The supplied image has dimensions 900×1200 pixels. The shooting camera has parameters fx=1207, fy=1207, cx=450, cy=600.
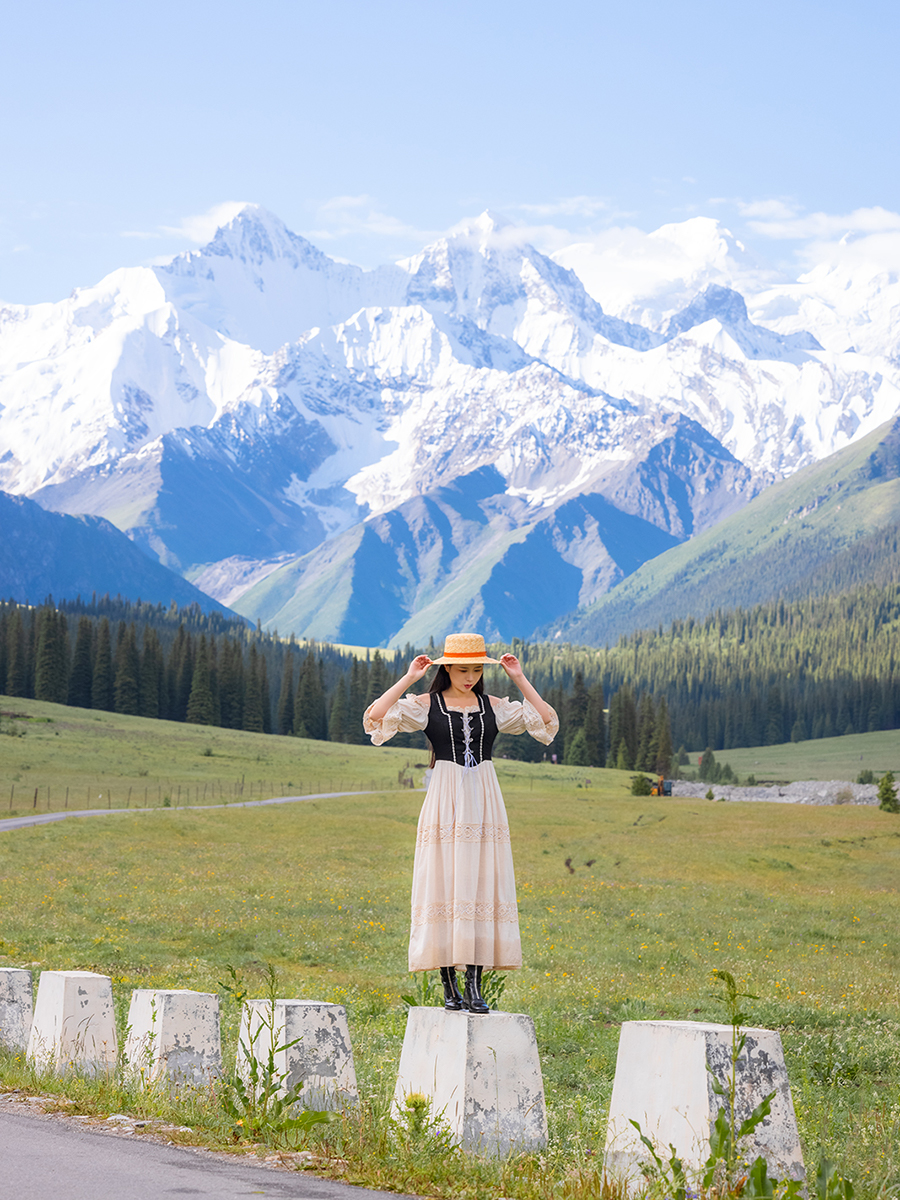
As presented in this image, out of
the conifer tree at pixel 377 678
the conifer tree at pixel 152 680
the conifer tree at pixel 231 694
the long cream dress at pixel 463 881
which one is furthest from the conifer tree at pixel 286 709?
the long cream dress at pixel 463 881

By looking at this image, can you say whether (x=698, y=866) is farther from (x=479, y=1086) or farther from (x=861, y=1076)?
(x=479, y=1086)

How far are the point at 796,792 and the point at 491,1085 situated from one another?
118m

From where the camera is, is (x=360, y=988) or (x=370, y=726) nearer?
(x=370, y=726)

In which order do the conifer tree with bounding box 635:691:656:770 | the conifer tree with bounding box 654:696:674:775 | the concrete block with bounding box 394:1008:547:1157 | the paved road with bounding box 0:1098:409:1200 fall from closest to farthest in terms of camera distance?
the paved road with bounding box 0:1098:409:1200, the concrete block with bounding box 394:1008:547:1157, the conifer tree with bounding box 654:696:674:775, the conifer tree with bounding box 635:691:656:770

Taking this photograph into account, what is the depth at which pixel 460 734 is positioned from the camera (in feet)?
33.6

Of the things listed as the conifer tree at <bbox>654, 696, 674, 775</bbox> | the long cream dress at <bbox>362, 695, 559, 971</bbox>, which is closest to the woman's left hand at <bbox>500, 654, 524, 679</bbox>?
the long cream dress at <bbox>362, 695, 559, 971</bbox>

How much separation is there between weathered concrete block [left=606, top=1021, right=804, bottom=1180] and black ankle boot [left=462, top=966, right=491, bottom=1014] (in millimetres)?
1932

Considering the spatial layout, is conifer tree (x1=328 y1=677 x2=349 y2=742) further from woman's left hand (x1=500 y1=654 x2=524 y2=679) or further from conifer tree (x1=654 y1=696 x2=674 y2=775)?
woman's left hand (x1=500 y1=654 x2=524 y2=679)

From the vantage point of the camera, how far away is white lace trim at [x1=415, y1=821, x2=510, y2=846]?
9.73 m

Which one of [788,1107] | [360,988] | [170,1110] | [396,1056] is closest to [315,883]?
[360,988]

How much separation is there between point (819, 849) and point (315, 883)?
93.8 feet

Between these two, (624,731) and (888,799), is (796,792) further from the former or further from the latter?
(888,799)

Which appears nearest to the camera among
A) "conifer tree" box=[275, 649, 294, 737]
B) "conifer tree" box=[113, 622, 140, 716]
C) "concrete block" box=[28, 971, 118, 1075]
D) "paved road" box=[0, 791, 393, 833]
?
"concrete block" box=[28, 971, 118, 1075]

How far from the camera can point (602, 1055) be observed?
1423 centimetres
